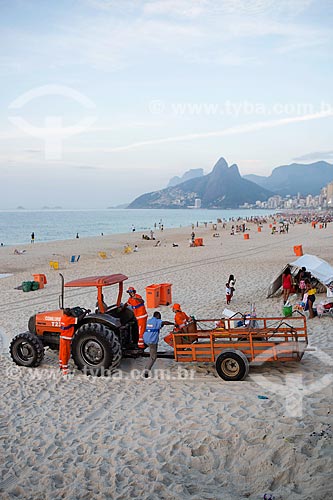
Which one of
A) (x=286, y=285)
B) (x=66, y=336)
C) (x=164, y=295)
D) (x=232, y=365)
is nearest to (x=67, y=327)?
(x=66, y=336)

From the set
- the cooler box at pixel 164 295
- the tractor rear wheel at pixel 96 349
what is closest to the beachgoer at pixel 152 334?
the tractor rear wheel at pixel 96 349

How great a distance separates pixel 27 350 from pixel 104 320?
1.75 metres

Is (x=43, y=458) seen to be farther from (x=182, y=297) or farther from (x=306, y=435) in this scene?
(x=182, y=297)

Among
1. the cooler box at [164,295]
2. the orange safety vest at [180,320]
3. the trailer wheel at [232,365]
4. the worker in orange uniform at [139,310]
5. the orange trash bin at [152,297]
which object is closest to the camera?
the trailer wheel at [232,365]

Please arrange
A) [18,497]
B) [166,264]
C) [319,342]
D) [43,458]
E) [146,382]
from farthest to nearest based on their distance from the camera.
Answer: [166,264] < [319,342] < [146,382] < [43,458] < [18,497]

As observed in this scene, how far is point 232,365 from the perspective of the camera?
24.6 feet

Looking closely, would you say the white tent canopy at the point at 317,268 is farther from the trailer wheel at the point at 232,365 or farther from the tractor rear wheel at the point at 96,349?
the tractor rear wheel at the point at 96,349

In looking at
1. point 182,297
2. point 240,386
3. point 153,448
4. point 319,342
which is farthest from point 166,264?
point 153,448

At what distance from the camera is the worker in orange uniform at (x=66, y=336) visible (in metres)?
7.96

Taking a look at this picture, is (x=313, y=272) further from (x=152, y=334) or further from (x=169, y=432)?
(x=169, y=432)

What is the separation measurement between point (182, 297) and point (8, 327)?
565 centimetres

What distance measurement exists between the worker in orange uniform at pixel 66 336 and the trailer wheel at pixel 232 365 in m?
2.58

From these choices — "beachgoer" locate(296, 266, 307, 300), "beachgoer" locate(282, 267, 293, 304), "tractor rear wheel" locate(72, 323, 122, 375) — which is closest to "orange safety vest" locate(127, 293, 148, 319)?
"tractor rear wheel" locate(72, 323, 122, 375)

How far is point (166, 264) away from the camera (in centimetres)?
2438
